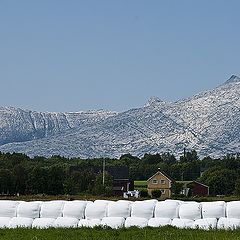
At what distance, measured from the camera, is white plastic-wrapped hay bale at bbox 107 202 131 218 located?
3015cm

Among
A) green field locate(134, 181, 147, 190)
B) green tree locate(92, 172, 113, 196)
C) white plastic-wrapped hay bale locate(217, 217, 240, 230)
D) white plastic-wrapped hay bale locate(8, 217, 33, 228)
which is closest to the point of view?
white plastic-wrapped hay bale locate(217, 217, 240, 230)

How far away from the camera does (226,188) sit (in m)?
124

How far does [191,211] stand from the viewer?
2947 cm

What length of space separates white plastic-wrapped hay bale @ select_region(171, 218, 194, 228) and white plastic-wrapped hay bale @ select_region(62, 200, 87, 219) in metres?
3.77

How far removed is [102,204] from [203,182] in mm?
103926

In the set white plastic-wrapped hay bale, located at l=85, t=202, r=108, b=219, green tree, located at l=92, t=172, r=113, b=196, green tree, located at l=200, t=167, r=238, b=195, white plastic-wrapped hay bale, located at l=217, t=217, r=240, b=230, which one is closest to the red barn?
green tree, located at l=200, t=167, r=238, b=195

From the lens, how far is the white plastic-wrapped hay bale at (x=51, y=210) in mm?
31011

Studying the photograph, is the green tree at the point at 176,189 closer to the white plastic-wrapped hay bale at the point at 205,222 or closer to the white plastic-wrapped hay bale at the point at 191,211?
→ the white plastic-wrapped hay bale at the point at 191,211

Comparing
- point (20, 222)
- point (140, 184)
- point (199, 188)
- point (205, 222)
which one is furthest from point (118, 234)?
point (140, 184)

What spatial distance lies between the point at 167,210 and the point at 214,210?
6.32ft

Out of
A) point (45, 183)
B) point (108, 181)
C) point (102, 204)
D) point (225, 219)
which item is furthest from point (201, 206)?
point (108, 181)

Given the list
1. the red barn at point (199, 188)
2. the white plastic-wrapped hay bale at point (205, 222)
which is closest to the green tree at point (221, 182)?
the red barn at point (199, 188)

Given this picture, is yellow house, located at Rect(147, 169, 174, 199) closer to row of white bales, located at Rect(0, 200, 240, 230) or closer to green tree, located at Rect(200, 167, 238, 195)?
green tree, located at Rect(200, 167, 238, 195)

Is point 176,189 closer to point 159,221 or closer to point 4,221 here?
point 4,221
